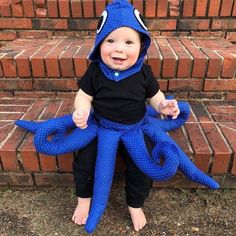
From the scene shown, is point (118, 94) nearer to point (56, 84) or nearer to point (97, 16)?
point (56, 84)

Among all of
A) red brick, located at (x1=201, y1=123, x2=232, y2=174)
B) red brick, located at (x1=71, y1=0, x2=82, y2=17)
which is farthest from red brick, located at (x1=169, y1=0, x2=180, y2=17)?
red brick, located at (x1=201, y1=123, x2=232, y2=174)

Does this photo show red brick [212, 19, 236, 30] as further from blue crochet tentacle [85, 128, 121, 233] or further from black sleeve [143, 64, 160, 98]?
blue crochet tentacle [85, 128, 121, 233]

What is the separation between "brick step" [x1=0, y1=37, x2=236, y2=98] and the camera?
6.56 ft

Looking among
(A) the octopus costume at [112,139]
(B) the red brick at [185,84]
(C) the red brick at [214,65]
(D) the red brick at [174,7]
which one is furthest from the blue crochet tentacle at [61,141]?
(D) the red brick at [174,7]

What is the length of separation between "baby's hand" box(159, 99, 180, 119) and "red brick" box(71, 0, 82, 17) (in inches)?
48.1

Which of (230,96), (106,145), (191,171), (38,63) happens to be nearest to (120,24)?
(106,145)

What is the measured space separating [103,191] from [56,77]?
0.96 metres

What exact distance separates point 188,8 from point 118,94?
124 cm

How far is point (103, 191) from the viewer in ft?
4.76

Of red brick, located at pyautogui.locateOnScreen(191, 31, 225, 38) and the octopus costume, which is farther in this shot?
red brick, located at pyautogui.locateOnScreen(191, 31, 225, 38)

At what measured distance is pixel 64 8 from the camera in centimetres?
236

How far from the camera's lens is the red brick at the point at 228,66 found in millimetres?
1984

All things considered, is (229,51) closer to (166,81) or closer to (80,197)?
(166,81)

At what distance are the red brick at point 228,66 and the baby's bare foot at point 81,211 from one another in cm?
121
